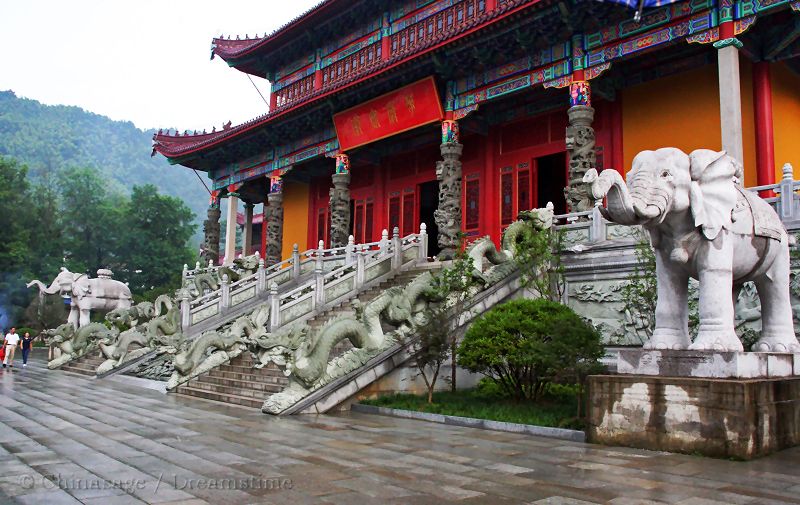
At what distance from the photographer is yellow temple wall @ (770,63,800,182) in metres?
11.9

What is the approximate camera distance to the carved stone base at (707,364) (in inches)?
199

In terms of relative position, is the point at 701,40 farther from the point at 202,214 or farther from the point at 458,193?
the point at 202,214

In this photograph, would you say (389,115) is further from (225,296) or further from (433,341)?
(433,341)

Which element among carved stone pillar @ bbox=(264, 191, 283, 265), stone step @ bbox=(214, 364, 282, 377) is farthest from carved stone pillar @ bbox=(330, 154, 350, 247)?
stone step @ bbox=(214, 364, 282, 377)

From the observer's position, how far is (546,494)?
3.83 metres

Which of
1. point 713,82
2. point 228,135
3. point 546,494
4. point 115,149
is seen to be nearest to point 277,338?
point 546,494

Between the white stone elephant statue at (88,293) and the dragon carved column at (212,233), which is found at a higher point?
the dragon carved column at (212,233)

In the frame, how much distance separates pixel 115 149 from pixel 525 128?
112 meters

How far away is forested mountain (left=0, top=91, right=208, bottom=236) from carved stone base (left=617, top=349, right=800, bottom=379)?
80.2 meters

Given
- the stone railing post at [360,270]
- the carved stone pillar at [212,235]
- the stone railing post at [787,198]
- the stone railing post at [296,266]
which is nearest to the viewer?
the stone railing post at [787,198]

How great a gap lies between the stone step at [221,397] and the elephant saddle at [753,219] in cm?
604

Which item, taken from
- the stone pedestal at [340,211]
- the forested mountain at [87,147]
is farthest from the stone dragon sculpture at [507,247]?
the forested mountain at [87,147]

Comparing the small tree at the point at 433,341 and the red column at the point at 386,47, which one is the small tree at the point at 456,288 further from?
the red column at the point at 386,47

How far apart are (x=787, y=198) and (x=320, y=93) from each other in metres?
11.1
